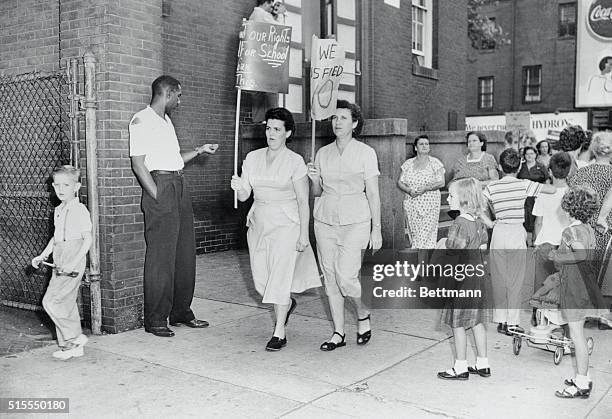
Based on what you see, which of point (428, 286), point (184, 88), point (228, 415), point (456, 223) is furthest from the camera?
point (184, 88)

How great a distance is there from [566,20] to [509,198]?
27.4 metres

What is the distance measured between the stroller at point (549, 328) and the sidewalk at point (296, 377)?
0.11 meters

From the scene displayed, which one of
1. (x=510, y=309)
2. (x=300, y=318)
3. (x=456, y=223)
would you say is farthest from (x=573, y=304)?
(x=300, y=318)

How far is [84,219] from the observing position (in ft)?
17.6

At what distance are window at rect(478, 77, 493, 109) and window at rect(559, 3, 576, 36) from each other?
12.7ft

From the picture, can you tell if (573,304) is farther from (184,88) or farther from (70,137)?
(184,88)

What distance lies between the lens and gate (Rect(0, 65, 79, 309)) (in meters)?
6.43

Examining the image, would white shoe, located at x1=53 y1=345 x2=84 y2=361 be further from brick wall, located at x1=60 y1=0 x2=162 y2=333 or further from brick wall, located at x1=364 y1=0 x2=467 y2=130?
brick wall, located at x1=364 y1=0 x2=467 y2=130

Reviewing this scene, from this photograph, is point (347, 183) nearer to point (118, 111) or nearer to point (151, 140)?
point (151, 140)

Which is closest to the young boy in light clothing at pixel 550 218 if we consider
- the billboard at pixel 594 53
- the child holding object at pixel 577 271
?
the child holding object at pixel 577 271

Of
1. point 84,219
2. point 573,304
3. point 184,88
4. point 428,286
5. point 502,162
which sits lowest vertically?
point 428,286

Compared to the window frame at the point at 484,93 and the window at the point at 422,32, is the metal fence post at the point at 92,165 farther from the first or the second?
the window frame at the point at 484,93

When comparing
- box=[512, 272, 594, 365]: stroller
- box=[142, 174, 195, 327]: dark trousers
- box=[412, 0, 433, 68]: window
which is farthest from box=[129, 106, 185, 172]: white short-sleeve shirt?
box=[412, 0, 433, 68]: window

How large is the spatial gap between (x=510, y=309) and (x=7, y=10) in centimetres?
562
